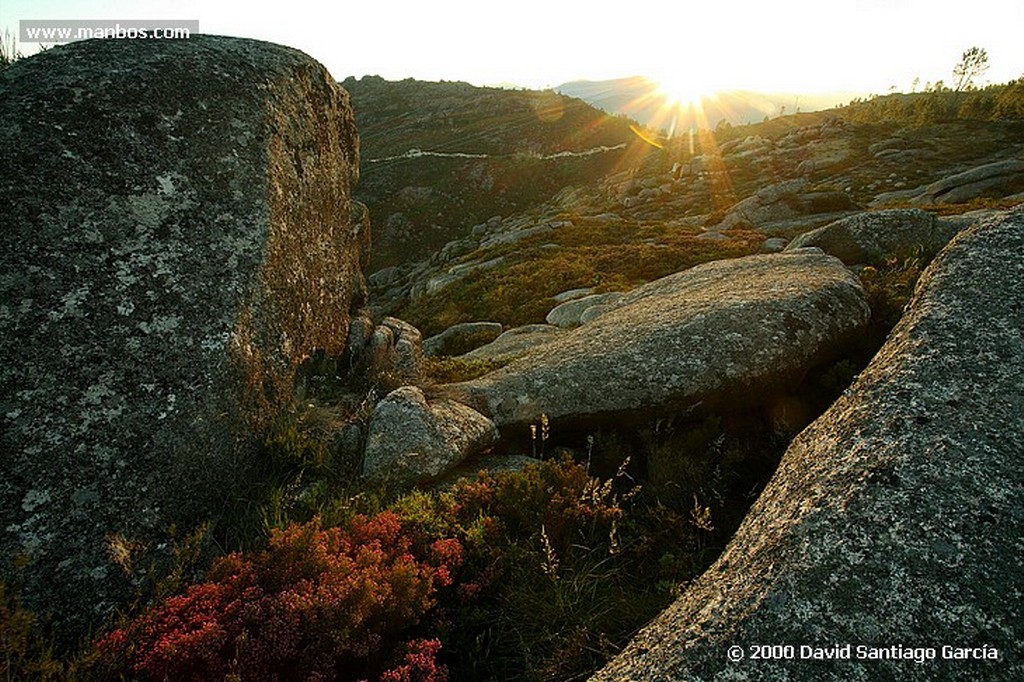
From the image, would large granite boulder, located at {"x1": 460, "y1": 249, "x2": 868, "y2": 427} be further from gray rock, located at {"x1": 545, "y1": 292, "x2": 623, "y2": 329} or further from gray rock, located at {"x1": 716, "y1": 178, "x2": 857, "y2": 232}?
gray rock, located at {"x1": 716, "y1": 178, "x2": 857, "y2": 232}

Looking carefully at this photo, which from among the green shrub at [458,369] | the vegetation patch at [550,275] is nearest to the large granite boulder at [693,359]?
the green shrub at [458,369]


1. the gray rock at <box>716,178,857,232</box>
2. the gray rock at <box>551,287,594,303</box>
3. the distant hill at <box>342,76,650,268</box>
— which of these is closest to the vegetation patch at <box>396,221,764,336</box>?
the gray rock at <box>551,287,594,303</box>

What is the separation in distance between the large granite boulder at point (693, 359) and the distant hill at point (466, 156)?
138 ft

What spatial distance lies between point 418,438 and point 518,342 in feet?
23.8

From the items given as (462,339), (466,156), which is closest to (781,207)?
(462,339)

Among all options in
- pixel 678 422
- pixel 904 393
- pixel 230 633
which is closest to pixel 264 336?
pixel 230 633

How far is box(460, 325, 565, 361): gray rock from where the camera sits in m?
12.6

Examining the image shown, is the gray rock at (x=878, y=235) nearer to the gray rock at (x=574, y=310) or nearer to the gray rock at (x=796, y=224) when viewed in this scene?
the gray rock at (x=574, y=310)

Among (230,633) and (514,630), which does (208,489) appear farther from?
(514,630)

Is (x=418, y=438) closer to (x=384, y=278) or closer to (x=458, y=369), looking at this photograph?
(x=458, y=369)

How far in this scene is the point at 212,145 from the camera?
6.84 metres

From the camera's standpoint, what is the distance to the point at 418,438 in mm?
6496

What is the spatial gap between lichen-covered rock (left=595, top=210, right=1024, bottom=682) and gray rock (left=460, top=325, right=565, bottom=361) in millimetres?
7963

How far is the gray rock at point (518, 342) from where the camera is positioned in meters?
12.6
